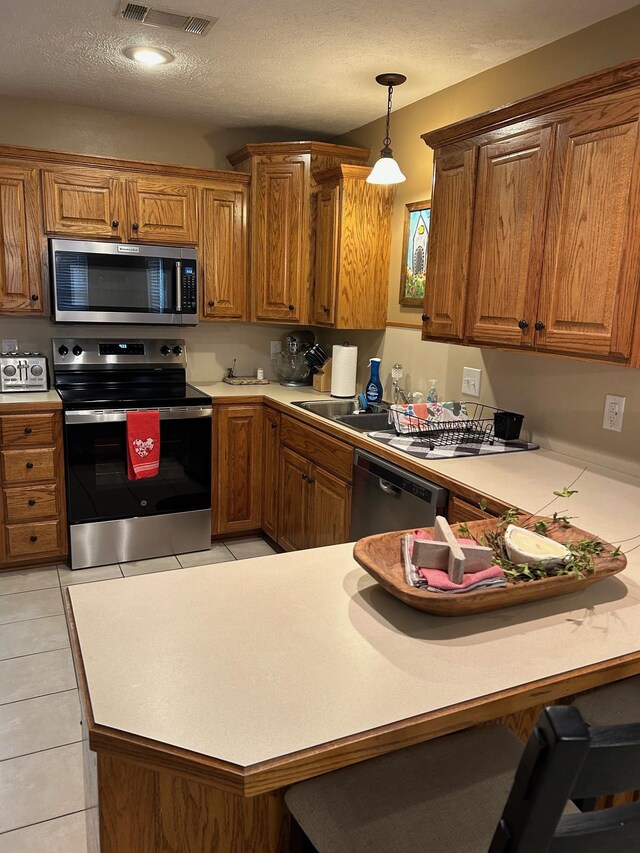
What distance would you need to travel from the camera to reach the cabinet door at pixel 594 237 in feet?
6.11

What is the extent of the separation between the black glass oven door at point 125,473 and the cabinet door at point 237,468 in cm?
8

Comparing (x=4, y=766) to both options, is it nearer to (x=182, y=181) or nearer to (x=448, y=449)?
(x=448, y=449)

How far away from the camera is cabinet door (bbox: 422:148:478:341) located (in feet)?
8.17

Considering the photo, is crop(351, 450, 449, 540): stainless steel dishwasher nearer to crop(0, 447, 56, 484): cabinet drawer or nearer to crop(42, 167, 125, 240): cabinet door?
crop(0, 447, 56, 484): cabinet drawer

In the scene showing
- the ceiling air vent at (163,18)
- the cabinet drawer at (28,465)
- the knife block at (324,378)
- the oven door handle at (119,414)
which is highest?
the ceiling air vent at (163,18)

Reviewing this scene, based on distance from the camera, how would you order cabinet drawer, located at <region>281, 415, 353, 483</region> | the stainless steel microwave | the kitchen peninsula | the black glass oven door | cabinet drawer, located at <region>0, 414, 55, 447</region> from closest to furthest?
1. the kitchen peninsula
2. cabinet drawer, located at <region>281, 415, 353, 483</region>
3. cabinet drawer, located at <region>0, 414, 55, 447</region>
4. the black glass oven door
5. the stainless steel microwave

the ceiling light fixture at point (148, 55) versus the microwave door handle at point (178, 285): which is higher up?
the ceiling light fixture at point (148, 55)

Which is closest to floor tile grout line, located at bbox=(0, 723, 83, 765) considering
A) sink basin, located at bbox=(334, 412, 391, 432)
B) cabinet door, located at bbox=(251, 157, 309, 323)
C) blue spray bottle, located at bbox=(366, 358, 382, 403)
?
sink basin, located at bbox=(334, 412, 391, 432)

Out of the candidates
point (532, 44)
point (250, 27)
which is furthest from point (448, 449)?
point (250, 27)

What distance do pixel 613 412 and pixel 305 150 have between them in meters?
2.31

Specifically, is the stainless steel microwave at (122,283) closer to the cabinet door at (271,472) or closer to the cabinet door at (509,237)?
the cabinet door at (271,472)

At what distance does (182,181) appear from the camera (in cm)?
364

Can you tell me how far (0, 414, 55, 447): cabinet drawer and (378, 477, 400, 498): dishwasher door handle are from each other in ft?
5.81

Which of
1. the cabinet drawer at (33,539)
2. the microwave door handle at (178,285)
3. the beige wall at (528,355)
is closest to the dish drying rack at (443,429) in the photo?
the beige wall at (528,355)
